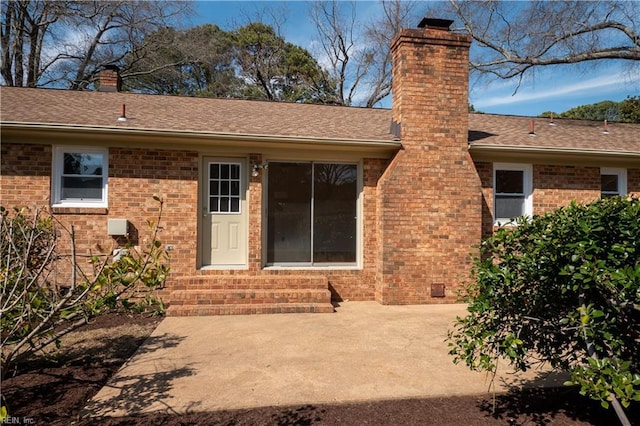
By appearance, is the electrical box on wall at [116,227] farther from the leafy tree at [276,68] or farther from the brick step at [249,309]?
the leafy tree at [276,68]

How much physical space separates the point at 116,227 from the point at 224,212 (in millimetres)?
1865

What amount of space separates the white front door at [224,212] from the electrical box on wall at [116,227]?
1.36 metres

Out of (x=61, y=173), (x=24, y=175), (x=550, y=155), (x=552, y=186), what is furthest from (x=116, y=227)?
(x=552, y=186)

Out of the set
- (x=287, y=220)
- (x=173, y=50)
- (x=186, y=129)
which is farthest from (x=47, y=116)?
(x=173, y=50)

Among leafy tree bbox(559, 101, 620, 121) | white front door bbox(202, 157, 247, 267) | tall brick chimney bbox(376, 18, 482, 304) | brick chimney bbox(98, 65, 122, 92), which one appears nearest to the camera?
tall brick chimney bbox(376, 18, 482, 304)

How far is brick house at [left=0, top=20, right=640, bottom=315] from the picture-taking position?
707 centimetres

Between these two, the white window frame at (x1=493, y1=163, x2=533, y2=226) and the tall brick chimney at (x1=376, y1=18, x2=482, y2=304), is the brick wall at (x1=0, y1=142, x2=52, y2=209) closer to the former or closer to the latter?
the tall brick chimney at (x1=376, y1=18, x2=482, y2=304)

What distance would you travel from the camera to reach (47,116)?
720 centimetres

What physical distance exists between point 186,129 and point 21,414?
16.4 feet

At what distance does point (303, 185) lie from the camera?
8.05 meters

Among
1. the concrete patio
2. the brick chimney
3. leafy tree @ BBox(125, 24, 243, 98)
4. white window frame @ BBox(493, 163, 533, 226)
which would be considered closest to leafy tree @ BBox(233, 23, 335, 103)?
leafy tree @ BBox(125, 24, 243, 98)

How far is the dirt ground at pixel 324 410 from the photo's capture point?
3205 millimetres

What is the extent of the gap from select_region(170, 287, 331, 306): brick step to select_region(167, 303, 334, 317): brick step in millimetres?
84

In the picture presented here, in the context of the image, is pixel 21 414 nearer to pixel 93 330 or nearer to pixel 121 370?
pixel 121 370
